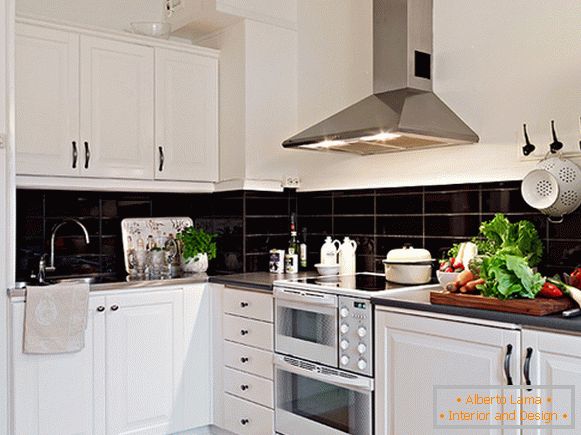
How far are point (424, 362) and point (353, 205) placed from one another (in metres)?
1.41

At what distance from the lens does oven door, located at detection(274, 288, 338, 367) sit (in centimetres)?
272

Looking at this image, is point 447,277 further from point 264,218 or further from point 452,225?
point 264,218

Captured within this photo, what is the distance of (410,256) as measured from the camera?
9.77ft

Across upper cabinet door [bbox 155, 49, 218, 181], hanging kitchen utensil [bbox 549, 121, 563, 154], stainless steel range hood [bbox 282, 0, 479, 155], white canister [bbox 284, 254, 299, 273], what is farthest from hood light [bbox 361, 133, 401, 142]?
upper cabinet door [bbox 155, 49, 218, 181]

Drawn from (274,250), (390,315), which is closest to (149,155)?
(274,250)

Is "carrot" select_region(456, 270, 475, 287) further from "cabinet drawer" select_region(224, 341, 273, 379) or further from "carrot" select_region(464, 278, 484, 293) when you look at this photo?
"cabinet drawer" select_region(224, 341, 273, 379)

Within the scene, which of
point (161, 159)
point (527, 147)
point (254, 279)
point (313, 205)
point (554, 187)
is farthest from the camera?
point (313, 205)

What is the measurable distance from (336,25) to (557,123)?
1.53 metres

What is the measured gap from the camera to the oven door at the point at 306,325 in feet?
8.93

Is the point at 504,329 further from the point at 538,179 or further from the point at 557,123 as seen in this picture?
the point at 557,123

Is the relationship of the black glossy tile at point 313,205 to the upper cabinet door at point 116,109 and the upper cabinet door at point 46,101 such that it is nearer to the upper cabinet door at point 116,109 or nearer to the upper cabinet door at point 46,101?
the upper cabinet door at point 116,109

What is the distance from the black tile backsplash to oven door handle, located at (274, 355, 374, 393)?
2.68ft

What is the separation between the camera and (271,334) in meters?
3.05

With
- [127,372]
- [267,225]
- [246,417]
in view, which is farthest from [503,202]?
[127,372]
